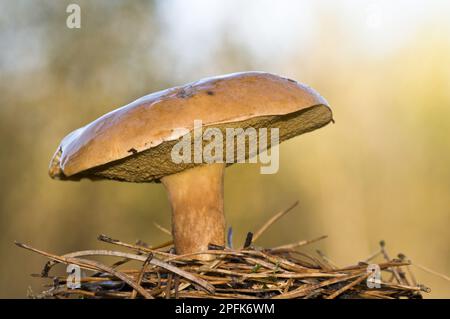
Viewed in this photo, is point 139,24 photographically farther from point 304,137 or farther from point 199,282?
point 199,282

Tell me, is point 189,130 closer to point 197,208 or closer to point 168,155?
point 168,155

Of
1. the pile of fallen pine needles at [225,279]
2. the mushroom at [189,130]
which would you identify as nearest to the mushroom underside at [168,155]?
the mushroom at [189,130]

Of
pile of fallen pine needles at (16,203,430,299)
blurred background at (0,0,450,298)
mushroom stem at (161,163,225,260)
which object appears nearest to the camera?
pile of fallen pine needles at (16,203,430,299)

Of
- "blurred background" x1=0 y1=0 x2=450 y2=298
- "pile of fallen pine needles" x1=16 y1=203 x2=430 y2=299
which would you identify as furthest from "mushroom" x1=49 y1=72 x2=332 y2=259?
"blurred background" x1=0 y1=0 x2=450 y2=298

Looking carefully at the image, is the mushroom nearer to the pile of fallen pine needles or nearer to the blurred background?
the pile of fallen pine needles

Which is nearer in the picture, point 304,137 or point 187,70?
point 187,70

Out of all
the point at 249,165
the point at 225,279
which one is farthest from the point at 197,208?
the point at 249,165
